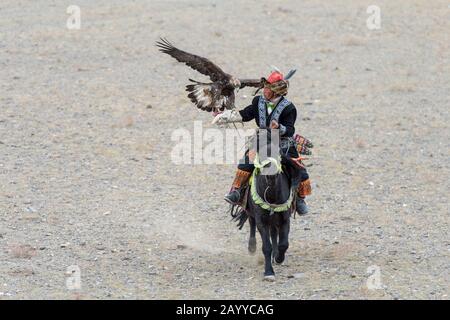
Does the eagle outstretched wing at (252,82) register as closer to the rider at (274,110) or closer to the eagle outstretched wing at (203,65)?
the rider at (274,110)

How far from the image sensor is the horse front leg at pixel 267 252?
11.9 meters

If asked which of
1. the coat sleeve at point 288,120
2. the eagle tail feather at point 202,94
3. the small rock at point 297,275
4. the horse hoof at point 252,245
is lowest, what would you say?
the small rock at point 297,275

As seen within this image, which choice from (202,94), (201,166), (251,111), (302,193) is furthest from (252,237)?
(201,166)

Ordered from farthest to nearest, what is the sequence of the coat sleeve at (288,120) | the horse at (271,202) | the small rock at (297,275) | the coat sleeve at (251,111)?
the small rock at (297,275) → the coat sleeve at (251,111) → the coat sleeve at (288,120) → the horse at (271,202)

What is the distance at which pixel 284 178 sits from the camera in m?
11.8

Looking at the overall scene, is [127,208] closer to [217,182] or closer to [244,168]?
[217,182]

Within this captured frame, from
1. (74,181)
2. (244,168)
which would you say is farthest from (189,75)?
(244,168)

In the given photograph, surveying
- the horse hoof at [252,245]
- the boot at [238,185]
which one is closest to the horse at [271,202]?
the boot at [238,185]

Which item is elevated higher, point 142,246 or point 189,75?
point 189,75

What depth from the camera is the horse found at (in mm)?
11312

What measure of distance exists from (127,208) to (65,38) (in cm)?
1101

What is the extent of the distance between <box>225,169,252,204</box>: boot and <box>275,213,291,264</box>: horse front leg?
2.18ft

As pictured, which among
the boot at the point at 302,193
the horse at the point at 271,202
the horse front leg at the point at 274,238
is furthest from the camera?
the boot at the point at 302,193

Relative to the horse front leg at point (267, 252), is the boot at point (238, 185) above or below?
above
